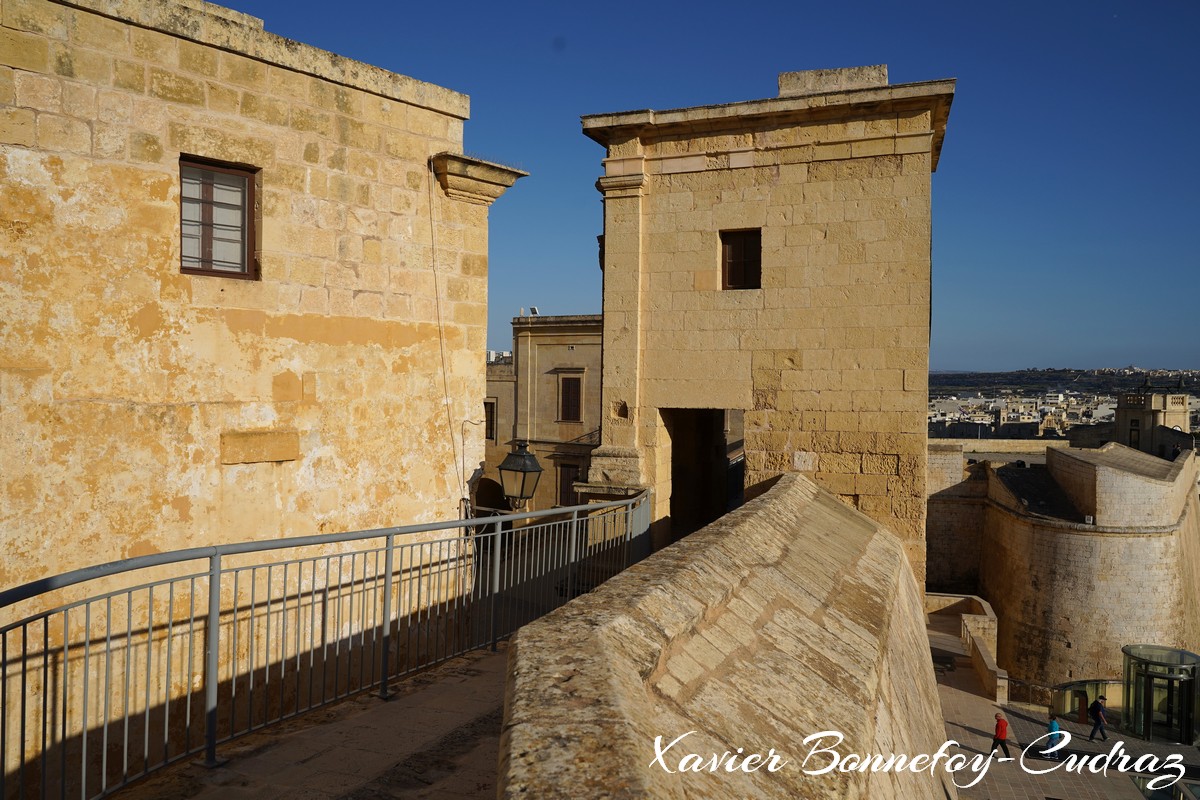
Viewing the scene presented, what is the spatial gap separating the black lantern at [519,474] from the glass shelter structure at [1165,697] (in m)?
16.2

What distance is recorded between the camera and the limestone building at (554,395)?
29625 millimetres

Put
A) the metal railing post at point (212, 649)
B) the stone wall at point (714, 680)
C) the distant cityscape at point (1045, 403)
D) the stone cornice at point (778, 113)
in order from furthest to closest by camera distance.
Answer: the distant cityscape at point (1045, 403)
the stone cornice at point (778, 113)
the metal railing post at point (212, 649)
the stone wall at point (714, 680)

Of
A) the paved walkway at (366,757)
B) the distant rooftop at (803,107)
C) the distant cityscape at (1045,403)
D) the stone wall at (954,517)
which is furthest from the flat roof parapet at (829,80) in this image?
the distant cityscape at (1045,403)

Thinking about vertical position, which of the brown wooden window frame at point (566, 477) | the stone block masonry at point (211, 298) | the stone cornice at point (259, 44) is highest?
the stone cornice at point (259, 44)

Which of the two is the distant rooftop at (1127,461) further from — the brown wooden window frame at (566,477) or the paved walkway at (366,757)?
the paved walkway at (366,757)

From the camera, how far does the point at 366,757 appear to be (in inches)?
155

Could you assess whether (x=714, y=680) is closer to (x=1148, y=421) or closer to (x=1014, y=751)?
(x=1014, y=751)

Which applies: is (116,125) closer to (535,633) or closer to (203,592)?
(203,592)

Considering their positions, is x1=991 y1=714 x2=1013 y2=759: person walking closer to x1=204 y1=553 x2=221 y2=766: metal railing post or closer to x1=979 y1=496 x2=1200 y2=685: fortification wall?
x1=204 y1=553 x2=221 y2=766: metal railing post

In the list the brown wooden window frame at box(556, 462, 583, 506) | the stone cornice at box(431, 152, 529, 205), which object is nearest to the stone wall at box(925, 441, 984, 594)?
the brown wooden window frame at box(556, 462, 583, 506)

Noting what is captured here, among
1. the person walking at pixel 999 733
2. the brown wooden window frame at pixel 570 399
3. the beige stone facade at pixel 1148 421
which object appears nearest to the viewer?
the person walking at pixel 999 733

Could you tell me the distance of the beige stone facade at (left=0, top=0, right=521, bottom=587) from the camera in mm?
4906

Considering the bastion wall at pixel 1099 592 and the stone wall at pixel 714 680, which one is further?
the bastion wall at pixel 1099 592

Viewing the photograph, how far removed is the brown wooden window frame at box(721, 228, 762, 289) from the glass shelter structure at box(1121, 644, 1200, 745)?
14.8 meters
